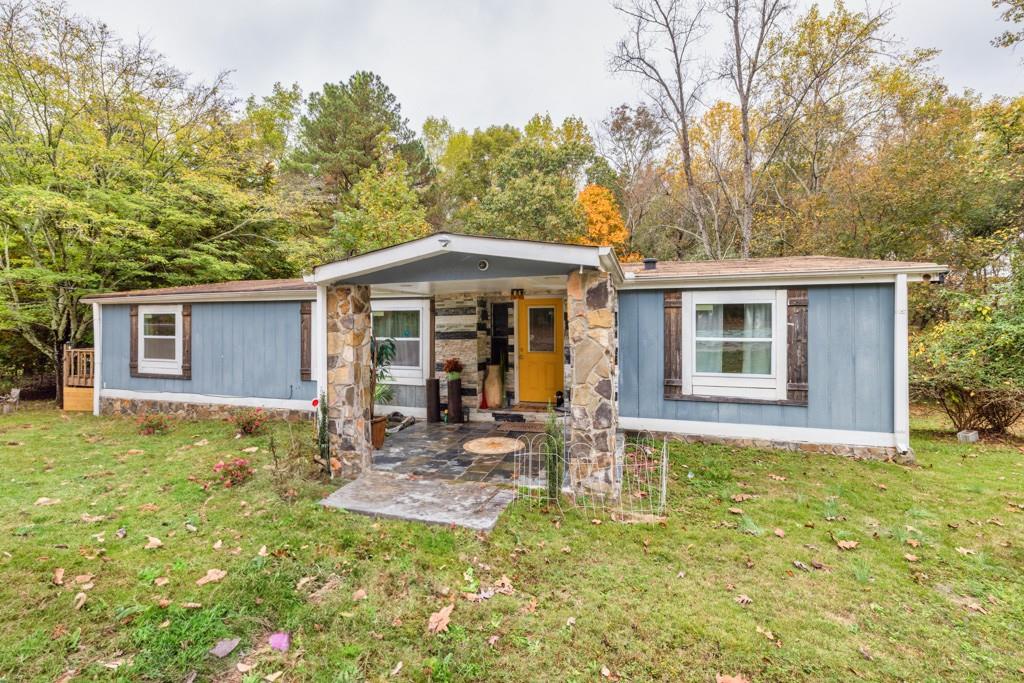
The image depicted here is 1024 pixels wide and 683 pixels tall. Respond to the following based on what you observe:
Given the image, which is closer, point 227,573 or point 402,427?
point 227,573

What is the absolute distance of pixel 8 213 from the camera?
9.23 metres

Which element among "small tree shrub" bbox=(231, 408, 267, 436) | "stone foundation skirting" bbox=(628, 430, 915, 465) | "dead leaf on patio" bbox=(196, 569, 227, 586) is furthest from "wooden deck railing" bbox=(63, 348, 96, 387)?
"stone foundation skirting" bbox=(628, 430, 915, 465)

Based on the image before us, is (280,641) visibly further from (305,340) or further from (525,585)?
(305,340)

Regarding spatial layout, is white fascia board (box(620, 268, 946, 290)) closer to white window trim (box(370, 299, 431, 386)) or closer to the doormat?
the doormat

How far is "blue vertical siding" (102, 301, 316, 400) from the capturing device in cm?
813

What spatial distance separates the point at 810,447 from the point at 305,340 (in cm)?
834

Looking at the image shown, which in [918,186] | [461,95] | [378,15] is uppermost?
[461,95]

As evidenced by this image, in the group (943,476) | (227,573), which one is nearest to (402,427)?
(227,573)

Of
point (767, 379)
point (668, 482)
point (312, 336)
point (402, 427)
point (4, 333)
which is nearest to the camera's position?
point (668, 482)

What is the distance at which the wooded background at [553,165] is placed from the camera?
9.96 meters

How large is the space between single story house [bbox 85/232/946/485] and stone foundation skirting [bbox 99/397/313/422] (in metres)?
0.05

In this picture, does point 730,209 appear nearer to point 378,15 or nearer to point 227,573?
point 378,15

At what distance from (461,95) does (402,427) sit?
21.4 metres

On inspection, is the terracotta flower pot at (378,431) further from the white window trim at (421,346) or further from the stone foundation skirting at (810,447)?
the stone foundation skirting at (810,447)
